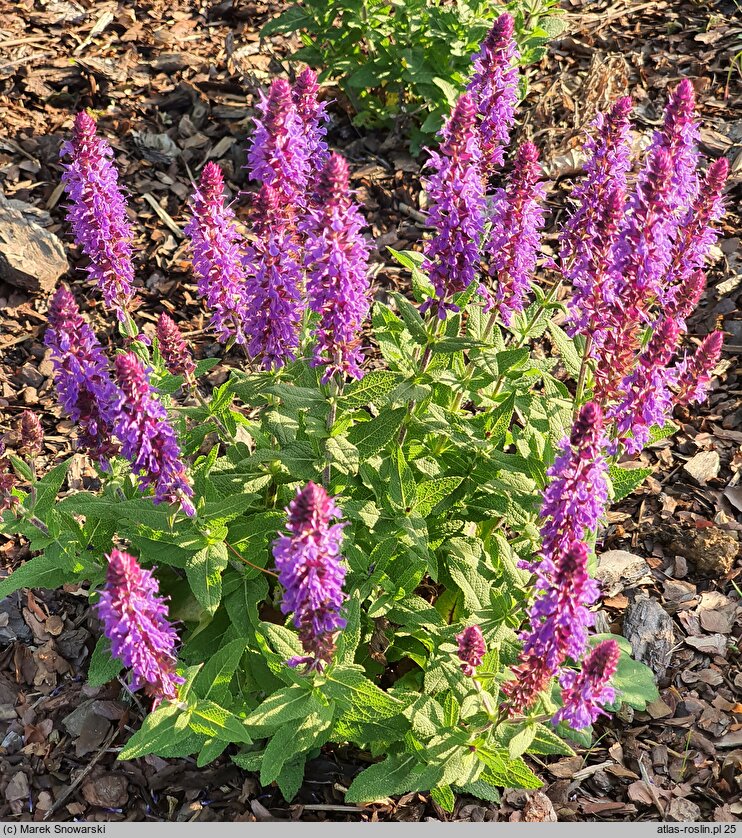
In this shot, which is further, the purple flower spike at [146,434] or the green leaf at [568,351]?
the green leaf at [568,351]

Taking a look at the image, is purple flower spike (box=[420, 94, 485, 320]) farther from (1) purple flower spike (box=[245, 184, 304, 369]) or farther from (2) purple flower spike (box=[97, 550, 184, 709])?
(2) purple flower spike (box=[97, 550, 184, 709])

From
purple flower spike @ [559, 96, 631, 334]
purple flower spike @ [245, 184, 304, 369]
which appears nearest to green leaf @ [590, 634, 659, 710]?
purple flower spike @ [559, 96, 631, 334]

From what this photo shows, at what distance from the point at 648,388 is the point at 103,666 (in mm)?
3666

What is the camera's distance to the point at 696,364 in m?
5.20

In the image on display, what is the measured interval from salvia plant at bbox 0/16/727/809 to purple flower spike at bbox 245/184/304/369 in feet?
0.06

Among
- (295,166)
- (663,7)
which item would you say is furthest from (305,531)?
(663,7)

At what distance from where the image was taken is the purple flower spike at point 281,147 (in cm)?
449

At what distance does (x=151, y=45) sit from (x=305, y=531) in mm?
8423

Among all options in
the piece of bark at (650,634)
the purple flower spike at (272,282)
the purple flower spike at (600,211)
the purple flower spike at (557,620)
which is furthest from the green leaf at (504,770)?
the purple flower spike at (272,282)

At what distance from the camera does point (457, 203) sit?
4.62 m

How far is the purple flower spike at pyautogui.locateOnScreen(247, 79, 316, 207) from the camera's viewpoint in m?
4.49

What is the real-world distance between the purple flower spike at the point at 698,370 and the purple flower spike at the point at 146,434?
2.82m

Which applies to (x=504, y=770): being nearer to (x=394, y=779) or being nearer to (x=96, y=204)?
(x=394, y=779)

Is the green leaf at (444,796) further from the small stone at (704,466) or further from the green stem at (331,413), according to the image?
the small stone at (704,466)
